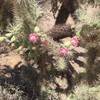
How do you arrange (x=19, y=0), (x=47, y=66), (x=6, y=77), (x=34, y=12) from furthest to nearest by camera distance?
(x=6, y=77) < (x=47, y=66) < (x=34, y=12) < (x=19, y=0)

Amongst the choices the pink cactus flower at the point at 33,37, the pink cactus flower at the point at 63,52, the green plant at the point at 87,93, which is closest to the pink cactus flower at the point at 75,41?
the pink cactus flower at the point at 63,52

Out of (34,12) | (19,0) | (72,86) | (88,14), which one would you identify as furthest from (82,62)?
(19,0)

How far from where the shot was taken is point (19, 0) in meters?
3.43

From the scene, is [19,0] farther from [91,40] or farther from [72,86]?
[72,86]

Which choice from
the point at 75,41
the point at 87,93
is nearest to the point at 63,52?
the point at 75,41

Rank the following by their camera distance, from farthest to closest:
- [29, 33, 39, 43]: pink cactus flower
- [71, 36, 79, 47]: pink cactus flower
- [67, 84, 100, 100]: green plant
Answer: [71, 36, 79, 47]: pink cactus flower
[29, 33, 39, 43]: pink cactus flower
[67, 84, 100, 100]: green plant

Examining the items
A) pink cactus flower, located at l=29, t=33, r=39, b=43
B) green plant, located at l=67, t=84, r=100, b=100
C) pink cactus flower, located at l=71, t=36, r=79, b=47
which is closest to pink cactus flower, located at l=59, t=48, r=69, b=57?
pink cactus flower, located at l=71, t=36, r=79, b=47

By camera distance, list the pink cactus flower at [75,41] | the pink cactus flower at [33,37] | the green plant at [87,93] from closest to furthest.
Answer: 1. the green plant at [87,93]
2. the pink cactus flower at [33,37]
3. the pink cactus flower at [75,41]

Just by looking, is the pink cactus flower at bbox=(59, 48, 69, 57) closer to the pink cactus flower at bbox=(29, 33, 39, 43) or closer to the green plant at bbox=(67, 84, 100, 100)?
the pink cactus flower at bbox=(29, 33, 39, 43)

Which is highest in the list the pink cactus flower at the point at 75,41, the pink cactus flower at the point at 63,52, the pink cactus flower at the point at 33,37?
the pink cactus flower at the point at 33,37

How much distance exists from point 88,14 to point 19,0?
863 mm

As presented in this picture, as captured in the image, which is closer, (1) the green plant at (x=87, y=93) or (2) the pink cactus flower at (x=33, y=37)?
(1) the green plant at (x=87, y=93)

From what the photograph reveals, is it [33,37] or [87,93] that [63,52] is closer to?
[33,37]

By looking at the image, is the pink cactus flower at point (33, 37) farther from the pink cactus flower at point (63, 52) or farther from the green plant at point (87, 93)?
the green plant at point (87, 93)
